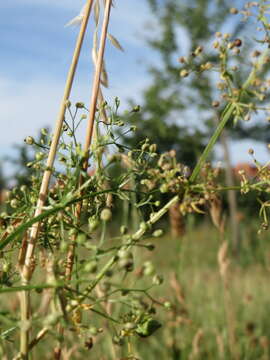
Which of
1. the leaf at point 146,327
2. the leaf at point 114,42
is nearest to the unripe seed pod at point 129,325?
the leaf at point 146,327

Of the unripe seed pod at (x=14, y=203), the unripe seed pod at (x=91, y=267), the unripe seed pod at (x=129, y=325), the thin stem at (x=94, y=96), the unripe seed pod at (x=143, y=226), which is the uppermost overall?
the thin stem at (x=94, y=96)

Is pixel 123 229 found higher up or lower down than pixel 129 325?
higher up

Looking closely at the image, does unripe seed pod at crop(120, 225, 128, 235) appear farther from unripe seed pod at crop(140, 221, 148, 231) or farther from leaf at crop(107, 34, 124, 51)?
leaf at crop(107, 34, 124, 51)

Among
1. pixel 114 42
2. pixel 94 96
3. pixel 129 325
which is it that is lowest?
pixel 129 325

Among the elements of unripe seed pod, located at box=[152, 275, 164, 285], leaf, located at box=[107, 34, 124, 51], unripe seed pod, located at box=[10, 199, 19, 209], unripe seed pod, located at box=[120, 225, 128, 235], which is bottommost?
unripe seed pod, located at box=[152, 275, 164, 285]

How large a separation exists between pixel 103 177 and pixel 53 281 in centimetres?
21

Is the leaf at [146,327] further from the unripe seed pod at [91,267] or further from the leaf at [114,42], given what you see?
the leaf at [114,42]

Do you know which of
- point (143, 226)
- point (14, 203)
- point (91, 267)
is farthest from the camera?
point (14, 203)

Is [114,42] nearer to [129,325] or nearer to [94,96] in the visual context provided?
[94,96]

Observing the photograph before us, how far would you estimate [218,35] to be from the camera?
792mm

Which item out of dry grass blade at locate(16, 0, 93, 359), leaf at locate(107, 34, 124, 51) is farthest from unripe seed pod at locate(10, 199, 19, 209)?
leaf at locate(107, 34, 124, 51)

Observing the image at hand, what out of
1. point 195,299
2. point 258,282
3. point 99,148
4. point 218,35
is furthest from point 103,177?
point 258,282

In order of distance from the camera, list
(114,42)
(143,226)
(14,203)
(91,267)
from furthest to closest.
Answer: (114,42) → (14,203) → (143,226) → (91,267)

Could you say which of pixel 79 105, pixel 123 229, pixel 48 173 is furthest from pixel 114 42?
pixel 123 229
